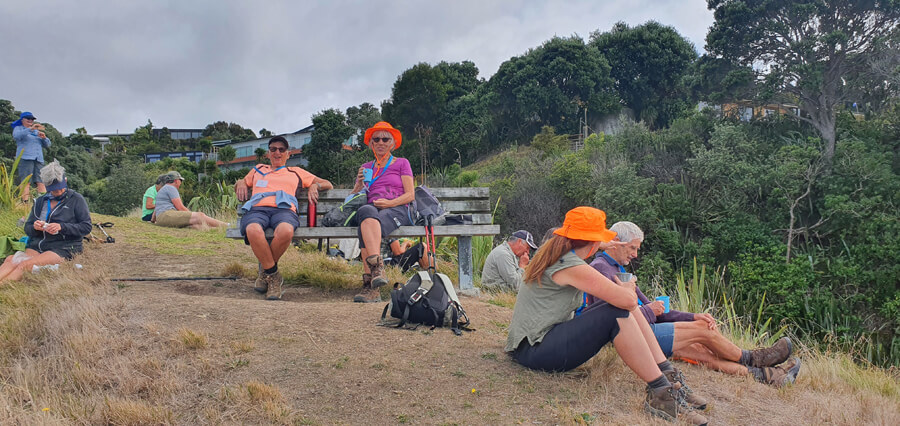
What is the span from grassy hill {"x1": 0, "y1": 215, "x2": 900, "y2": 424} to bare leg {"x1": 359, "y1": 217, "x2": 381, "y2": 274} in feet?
1.54

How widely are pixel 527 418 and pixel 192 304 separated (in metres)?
2.90

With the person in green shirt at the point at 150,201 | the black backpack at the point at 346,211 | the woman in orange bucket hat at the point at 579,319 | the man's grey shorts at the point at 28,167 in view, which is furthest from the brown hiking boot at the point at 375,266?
the man's grey shorts at the point at 28,167

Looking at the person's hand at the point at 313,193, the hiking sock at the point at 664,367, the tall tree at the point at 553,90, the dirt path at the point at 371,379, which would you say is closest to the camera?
the dirt path at the point at 371,379

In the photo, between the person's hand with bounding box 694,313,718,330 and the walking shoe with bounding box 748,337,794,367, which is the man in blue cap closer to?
the person's hand with bounding box 694,313,718,330

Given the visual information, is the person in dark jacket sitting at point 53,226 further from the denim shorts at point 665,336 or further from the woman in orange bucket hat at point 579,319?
the denim shorts at point 665,336

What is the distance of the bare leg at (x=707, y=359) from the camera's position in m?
4.27

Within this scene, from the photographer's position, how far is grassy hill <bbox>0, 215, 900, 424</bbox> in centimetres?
307

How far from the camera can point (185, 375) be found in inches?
136

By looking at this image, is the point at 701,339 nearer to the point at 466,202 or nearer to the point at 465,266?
the point at 465,266

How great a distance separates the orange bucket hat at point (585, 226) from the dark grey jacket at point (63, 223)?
5379mm

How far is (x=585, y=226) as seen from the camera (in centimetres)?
341

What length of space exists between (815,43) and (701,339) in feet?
61.2

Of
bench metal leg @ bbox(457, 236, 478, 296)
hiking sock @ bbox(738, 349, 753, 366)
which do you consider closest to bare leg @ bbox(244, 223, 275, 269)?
bench metal leg @ bbox(457, 236, 478, 296)

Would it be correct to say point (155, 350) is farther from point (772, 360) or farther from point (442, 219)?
point (772, 360)
